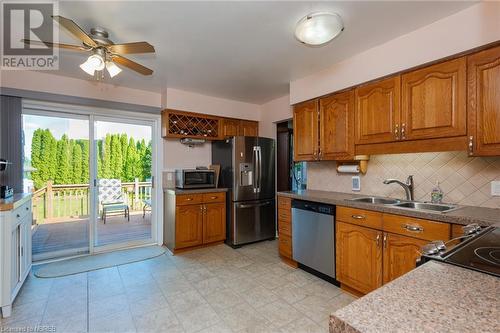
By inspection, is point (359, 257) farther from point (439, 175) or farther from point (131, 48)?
point (131, 48)

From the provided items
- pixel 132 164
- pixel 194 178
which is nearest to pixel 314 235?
pixel 194 178

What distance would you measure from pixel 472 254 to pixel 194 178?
3275 millimetres

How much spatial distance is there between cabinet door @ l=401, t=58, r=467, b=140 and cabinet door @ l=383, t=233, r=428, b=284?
2.87 ft

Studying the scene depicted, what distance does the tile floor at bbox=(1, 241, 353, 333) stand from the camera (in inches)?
75.6

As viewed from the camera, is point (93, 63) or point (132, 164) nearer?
point (93, 63)

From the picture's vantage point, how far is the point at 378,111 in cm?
236

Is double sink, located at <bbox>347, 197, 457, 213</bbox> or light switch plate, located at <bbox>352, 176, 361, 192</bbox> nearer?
double sink, located at <bbox>347, 197, 457, 213</bbox>

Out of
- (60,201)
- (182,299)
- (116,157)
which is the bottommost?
(182,299)

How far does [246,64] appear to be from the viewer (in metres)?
2.79

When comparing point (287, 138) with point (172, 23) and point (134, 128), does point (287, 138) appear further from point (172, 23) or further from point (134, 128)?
point (172, 23)

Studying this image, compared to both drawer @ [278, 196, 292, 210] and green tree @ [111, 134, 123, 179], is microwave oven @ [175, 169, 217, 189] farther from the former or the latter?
drawer @ [278, 196, 292, 210]

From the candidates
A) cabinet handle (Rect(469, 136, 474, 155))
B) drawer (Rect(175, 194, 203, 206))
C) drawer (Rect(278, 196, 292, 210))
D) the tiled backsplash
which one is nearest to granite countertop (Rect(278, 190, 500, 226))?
the tiled backsplash

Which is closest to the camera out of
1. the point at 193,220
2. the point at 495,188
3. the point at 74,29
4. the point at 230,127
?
the point at 74,29

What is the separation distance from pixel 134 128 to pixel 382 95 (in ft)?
11.2
